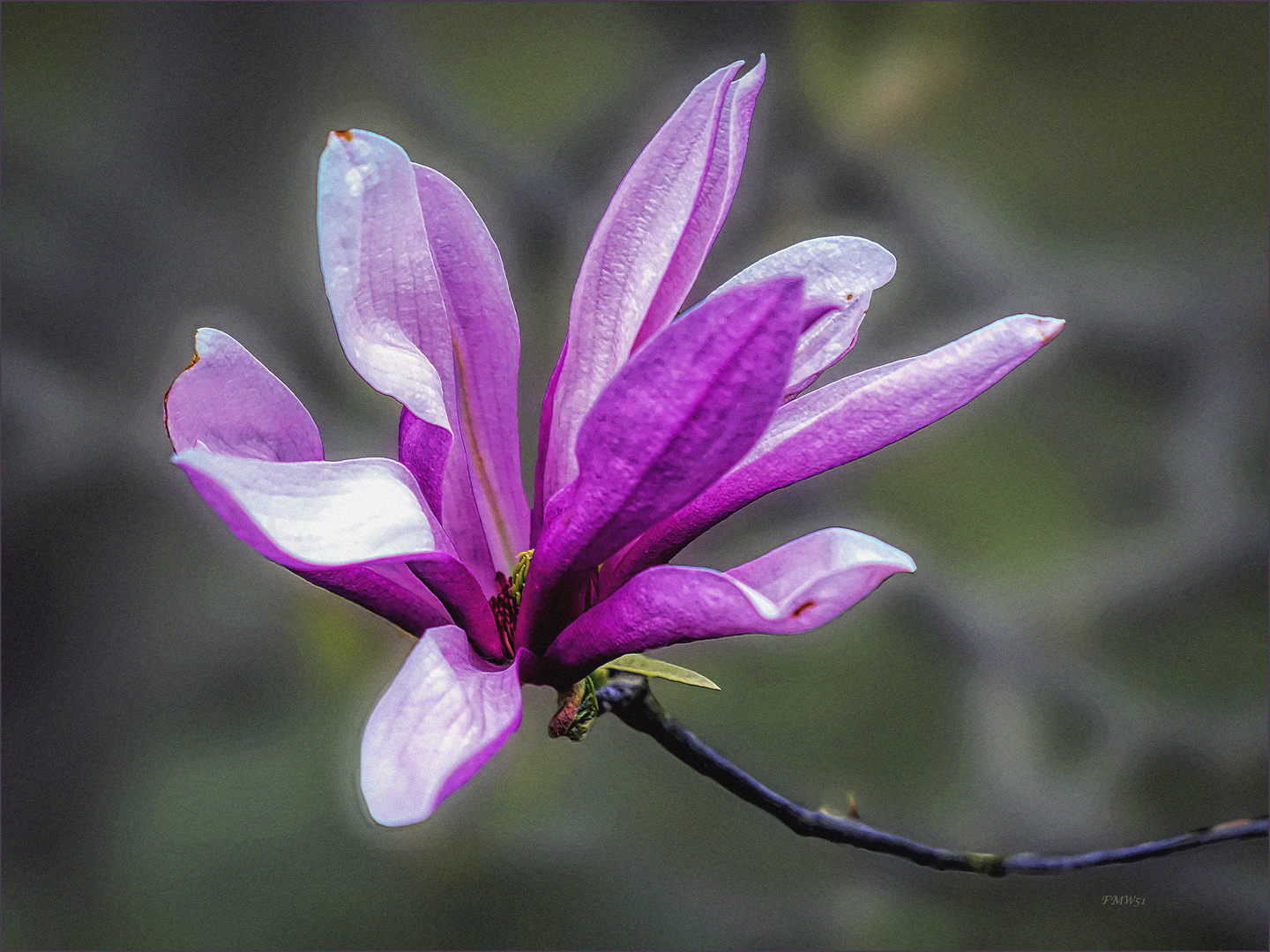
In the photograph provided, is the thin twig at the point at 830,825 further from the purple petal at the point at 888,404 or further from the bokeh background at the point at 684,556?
the bokeh background at the point at 684,556

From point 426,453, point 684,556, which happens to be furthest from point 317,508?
point 684,556

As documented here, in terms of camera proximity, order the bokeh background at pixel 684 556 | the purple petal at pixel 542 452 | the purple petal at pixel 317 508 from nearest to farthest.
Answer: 1. the purple petal at pixel 317 508
2. the purple petal at pixel 542 452
3. the bokeh background at pixel 684 556

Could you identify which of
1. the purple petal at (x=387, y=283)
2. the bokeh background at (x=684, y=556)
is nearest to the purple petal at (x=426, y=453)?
the purple petal at (x=387, y=283)

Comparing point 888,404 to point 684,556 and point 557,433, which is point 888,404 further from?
point 684,556

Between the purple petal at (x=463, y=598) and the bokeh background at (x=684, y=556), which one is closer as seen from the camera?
the purple petal at (x=463, y=598)

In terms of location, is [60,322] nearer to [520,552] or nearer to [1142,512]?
[520,552]

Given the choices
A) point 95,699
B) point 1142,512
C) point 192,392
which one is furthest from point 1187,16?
point 95,699

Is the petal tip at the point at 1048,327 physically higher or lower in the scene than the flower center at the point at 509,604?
higher
